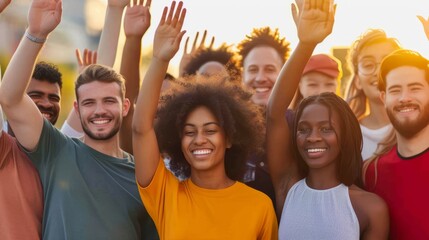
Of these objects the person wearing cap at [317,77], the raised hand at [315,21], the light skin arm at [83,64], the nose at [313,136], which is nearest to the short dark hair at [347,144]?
the nose at [313,136]

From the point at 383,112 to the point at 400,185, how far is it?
6.36 ft

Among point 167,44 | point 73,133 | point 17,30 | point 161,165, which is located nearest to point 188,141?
point 161,165

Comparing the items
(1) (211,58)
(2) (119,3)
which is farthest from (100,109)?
(1) (211,58)

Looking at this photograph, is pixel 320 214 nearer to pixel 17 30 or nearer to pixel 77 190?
pixel 77 190

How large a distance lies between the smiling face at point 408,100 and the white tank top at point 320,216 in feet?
2.04

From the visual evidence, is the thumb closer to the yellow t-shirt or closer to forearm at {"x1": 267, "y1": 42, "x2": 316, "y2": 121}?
forearm at {"x1": 267, "y1": 42, "x2": 316, "y2": 121}

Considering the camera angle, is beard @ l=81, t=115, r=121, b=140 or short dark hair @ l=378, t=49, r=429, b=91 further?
short dark hair @ l=378, t=49, r=429, b=91

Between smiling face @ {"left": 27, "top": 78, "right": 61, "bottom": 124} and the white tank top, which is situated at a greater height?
smiling face @ {"left": 27, "top": 78, "right": 61, "bottom": 124}

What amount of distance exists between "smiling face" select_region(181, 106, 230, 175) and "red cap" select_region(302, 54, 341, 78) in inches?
91.2

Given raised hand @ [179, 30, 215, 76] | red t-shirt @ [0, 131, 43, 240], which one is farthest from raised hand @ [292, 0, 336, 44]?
raised hand @ [179, 30, 215, 76]

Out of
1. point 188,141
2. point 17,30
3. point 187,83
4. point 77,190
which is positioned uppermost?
point 17,30

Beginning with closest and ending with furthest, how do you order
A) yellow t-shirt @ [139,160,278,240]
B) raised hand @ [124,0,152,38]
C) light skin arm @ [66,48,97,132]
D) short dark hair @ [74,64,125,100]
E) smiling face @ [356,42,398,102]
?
A: yellow t-shirt @ [139,160,278,240] < short dark hair @ [74,64,125,100] < raised hand @ [124,0,152,38] < light skin arm @ [66,48,97,132] < smiling face @ [356,42,398,102]

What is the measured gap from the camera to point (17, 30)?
60.1m

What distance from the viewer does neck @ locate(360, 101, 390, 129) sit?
25.7 feet
